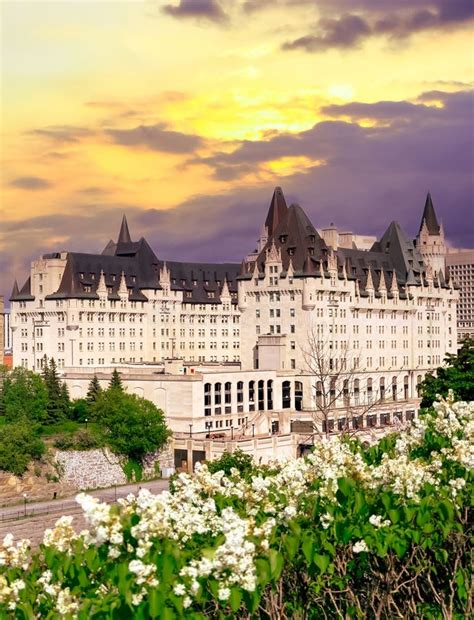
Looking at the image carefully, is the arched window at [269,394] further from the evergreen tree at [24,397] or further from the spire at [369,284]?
the evergreen tree at [24,397]

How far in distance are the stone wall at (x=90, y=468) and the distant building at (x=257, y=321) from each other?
13.2 meters

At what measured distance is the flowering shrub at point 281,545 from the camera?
17844 mm

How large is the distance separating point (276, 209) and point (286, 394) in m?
41.0

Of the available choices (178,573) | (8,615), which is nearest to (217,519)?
(178,573)

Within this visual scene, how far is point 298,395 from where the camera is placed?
4754 inches

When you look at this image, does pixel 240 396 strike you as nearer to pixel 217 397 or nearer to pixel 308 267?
pixel 217 397

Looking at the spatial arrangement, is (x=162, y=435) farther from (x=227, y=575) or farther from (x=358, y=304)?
(x=227, y=575)

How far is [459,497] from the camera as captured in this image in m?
24.3

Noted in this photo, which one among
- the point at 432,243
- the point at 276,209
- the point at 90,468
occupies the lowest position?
the point at 90,468

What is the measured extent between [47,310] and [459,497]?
116789mm

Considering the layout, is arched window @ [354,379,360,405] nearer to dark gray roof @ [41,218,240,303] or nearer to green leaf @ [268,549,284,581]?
dark gray roof @ [41,218,240,303]

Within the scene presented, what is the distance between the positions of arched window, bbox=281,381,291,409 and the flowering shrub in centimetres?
8989

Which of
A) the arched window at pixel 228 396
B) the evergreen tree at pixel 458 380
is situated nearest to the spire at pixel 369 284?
the arched window at pixel 228 396

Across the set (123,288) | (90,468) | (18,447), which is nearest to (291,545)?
(18,447)
